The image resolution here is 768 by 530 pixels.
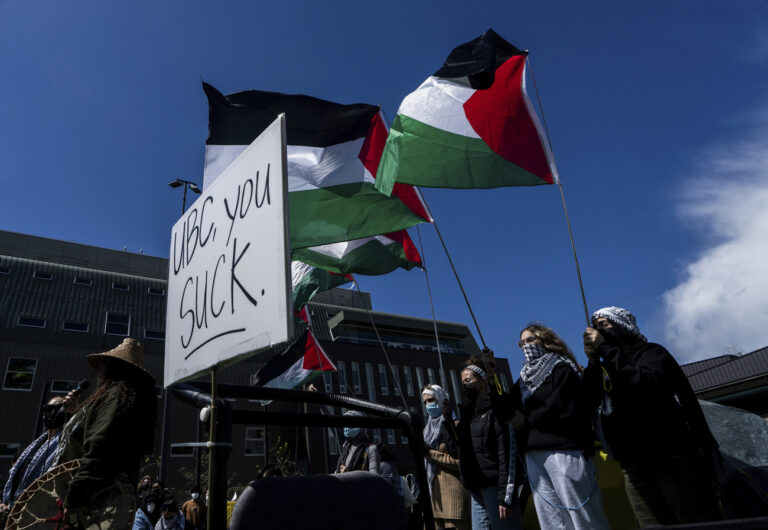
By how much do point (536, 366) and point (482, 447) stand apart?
0.94 metres

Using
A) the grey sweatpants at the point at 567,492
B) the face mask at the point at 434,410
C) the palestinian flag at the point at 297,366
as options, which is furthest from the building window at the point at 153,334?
the grey sweatpants at the point at 567,492

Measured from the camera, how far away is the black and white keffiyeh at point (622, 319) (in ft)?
10.9

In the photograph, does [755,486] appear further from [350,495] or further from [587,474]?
[350,495]

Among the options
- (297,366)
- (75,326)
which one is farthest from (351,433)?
(75,326)

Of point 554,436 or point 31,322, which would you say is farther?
point 31,322

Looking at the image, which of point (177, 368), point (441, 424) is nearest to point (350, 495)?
point (177, 368)

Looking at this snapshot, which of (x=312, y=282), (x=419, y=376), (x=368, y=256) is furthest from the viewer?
(x=419, y=376)

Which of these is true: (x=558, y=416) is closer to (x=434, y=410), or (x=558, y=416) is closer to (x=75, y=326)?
(x=434, y=410)

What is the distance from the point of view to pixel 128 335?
32312mm

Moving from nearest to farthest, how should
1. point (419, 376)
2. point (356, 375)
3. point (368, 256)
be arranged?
1. point (368, 256)
2. point (356, 375)
3. point (419, 376)

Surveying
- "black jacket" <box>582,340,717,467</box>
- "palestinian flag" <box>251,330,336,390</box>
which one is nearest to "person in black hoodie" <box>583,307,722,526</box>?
"black jacket" <box>582,340,717,467</box>

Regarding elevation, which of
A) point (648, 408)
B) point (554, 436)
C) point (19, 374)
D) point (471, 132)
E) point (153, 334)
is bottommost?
point (554, 436)

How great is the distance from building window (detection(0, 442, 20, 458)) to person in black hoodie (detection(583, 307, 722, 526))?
32.6 metres

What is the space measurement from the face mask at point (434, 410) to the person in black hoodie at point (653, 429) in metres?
2.11
